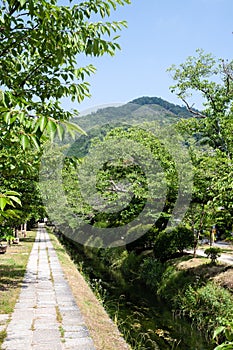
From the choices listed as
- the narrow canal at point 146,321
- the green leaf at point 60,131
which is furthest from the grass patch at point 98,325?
the green leaf at point 60,131

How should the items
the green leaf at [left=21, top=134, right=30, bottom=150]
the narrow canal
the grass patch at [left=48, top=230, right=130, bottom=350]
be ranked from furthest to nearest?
the narrow canal, the grass patch at [left=48, top=230, right=130, bottom=350], the green leaf at [left=21, top=134, right=30, bottom=150]

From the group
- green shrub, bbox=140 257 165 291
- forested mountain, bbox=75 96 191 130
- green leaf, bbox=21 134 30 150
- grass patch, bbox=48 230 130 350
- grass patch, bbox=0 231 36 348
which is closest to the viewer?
green leaf, bbox=21 134 30 150

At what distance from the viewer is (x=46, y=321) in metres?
6.79

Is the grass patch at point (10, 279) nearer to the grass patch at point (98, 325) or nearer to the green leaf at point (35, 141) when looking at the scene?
the grass patch at point (98, 325)

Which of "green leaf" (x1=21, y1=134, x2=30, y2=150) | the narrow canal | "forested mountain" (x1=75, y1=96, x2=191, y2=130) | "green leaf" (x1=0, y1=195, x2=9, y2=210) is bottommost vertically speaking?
the narrow canal

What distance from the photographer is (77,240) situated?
117 feet

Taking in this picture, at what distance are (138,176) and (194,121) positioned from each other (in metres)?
4.53

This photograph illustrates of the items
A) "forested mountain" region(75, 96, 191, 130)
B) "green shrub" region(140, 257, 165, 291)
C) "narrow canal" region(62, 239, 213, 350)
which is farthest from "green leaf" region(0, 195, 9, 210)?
"forested mountain" region(75, 96, 191, 130)

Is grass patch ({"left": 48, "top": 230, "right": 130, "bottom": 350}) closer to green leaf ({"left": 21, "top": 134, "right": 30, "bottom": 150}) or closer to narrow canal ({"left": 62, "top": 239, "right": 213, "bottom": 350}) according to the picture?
narrow canal ({"left": 62, "top": 239, "right": 213, "bottom": 350})

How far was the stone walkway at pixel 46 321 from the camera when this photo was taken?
18.5 ft

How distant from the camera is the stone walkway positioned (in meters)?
5.63

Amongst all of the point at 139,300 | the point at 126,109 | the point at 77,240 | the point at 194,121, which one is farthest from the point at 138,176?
the point at 126,109

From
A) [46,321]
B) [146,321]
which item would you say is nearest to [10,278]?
[146,321]

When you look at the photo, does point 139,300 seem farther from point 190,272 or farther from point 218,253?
point 218,253
